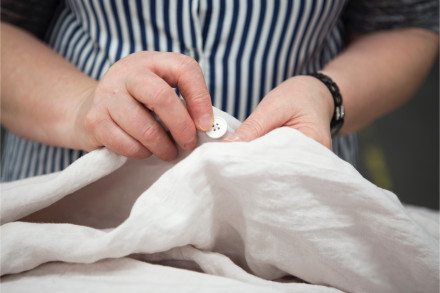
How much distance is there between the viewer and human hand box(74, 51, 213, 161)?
345 mm

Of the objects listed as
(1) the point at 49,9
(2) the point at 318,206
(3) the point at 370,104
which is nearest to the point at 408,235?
(2) the point at 318,206

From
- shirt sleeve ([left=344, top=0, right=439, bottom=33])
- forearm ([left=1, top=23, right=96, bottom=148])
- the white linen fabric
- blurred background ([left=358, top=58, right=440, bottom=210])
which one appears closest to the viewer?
the white linen fabric

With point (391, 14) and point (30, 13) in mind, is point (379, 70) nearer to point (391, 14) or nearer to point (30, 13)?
point (391, 14)

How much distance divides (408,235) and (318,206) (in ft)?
0.23

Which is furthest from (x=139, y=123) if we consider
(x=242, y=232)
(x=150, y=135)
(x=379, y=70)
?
(x=379, y=70)

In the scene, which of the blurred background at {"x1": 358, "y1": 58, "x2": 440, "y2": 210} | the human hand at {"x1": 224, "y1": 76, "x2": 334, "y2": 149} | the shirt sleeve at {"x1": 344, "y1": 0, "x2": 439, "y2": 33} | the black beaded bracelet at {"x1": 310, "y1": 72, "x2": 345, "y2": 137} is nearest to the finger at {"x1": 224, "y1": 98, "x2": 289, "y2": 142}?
the human hand at {"x1": 224, "y1": 76, "x2": 334, "y2": 149}

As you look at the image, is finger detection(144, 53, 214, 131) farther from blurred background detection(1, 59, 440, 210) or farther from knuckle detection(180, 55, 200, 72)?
blurred background detection(1, 59, 440, 210)

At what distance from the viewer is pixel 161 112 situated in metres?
0.35

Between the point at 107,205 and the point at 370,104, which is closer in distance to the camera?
the point at 107,205

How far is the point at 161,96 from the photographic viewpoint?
1.11 feet

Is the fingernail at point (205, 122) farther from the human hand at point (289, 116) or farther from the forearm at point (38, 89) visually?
the forearm at point (38, 89)

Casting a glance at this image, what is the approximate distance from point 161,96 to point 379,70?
1.18ft

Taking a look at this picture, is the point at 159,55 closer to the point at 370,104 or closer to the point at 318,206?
the point at 318,206

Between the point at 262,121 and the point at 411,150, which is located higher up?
the point at 262,121
